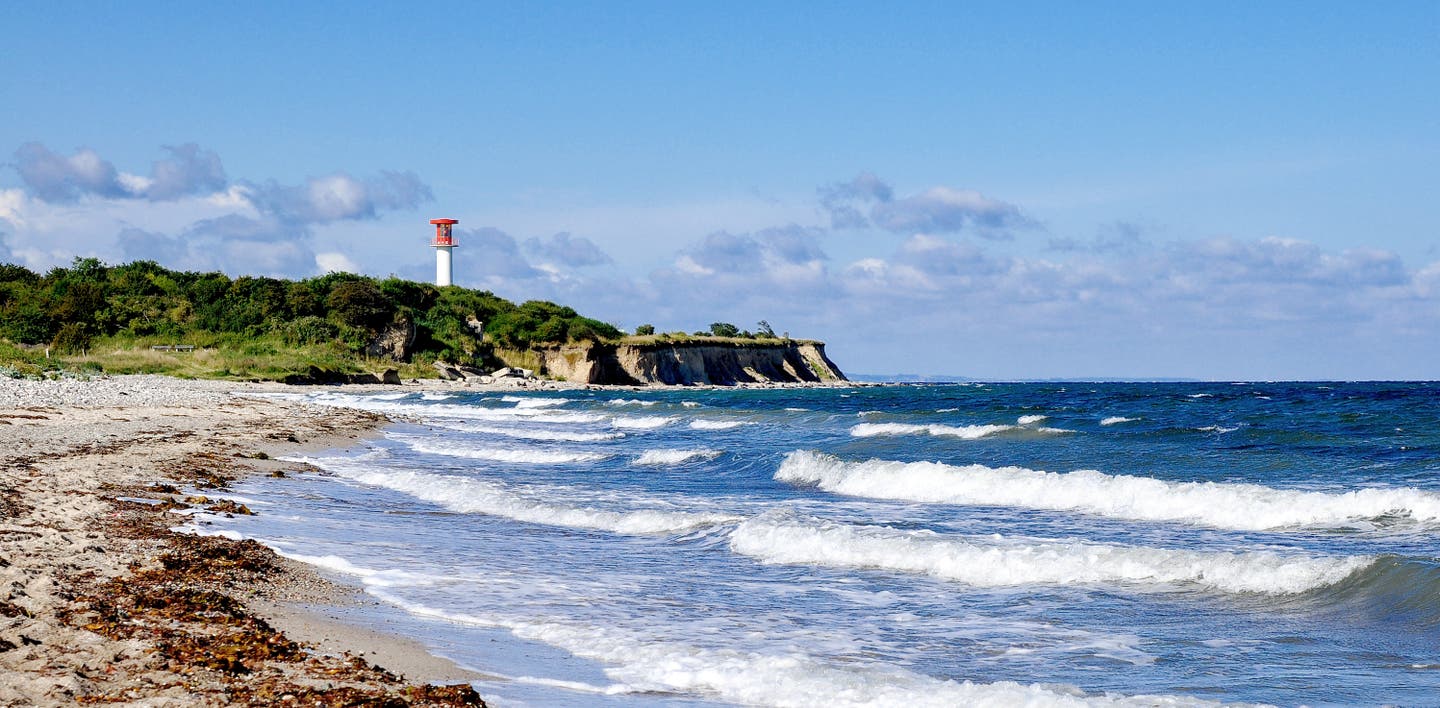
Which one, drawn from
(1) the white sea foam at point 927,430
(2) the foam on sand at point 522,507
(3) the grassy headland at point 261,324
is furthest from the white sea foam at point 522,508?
(3) the grassy headland at point 261,324

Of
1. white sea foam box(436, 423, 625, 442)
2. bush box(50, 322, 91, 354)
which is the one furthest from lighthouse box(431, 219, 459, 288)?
white sea foam box(436, 423, 625, 442)

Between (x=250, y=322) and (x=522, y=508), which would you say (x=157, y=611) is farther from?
(x=250, y=322)

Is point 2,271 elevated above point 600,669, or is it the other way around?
point 2,271

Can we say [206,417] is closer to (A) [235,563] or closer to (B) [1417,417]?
(A) [235,563]

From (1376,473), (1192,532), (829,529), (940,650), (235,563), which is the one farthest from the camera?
(1376,473)

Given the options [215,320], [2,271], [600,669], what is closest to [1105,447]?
[600,669]

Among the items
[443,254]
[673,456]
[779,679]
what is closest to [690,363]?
[443,254]

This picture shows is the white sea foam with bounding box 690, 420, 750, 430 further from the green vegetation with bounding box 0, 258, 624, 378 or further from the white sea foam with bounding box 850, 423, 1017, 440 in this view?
the green vegetation with bounding box 0, 258, 624, 378

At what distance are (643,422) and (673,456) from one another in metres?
14.1

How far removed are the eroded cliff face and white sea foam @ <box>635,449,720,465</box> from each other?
6414 cm

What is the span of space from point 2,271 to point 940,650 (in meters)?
88.9

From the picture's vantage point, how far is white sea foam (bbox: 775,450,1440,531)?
13.6 m

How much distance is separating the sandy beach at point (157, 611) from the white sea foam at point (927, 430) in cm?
1750

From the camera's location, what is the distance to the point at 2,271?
257 ft
